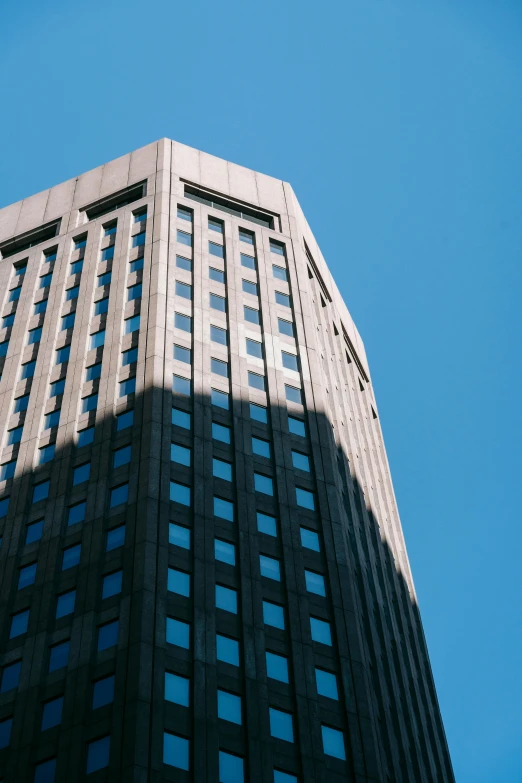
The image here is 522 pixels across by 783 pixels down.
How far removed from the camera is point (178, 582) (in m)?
55.3

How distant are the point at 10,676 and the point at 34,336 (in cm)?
2837

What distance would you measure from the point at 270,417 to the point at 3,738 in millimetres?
24833

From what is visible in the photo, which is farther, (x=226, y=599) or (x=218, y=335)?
(x=218, y=335)

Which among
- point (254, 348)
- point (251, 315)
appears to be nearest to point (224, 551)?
point (254, 348)

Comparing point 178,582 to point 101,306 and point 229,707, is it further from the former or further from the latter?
point 101,306

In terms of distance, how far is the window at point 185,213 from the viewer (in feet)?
272

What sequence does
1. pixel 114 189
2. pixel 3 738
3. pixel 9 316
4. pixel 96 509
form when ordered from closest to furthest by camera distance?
pixel 3 738
pixel 96 509
pixel 9 316
pixel 114 189

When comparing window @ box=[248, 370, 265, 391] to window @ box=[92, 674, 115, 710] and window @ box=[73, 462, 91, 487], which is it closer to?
window @ box=[73, 462, 91, 487]

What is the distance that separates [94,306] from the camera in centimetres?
7619

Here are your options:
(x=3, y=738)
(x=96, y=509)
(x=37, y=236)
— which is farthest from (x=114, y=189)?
(x=3, y=738)

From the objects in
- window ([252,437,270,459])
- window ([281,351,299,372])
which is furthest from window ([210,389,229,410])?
window ([281,351,299,372])

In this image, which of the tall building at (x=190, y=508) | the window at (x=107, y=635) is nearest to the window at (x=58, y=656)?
the tall building at (x=190, y=508)

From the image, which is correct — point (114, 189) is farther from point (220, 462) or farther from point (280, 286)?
point (220, 462)

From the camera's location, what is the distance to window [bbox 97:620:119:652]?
52.6 metres
